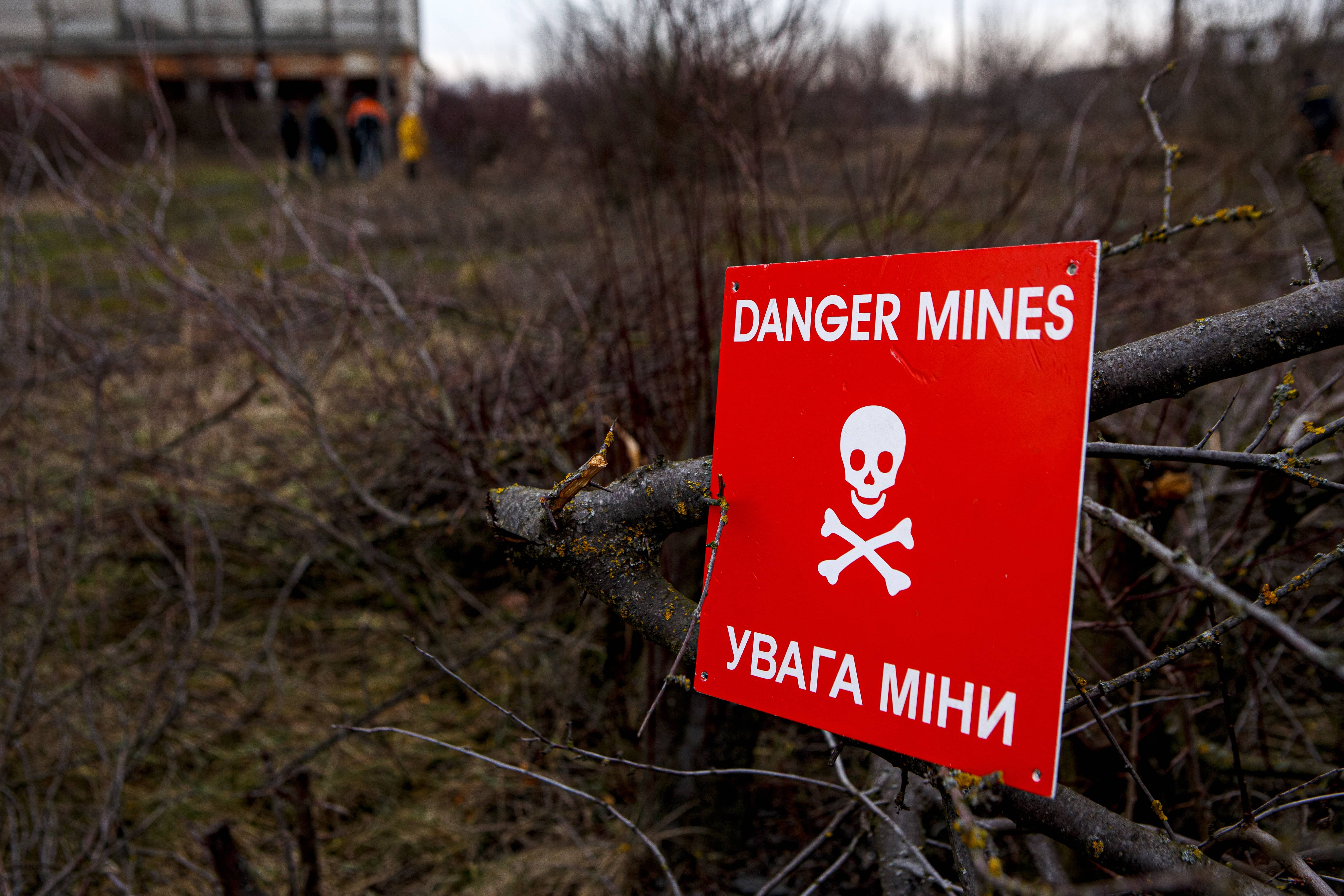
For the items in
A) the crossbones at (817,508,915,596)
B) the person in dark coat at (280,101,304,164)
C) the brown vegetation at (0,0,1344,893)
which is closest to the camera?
the crossbones at (817,508,915,596)

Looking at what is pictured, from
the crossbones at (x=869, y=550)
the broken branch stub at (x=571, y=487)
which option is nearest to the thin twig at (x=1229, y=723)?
the crossbones at (x=869, y=550)

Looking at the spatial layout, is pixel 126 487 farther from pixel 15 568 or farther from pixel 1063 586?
pixel 1063 586

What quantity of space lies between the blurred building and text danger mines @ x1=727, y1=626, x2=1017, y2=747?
21.7 metres

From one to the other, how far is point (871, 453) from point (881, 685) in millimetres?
295

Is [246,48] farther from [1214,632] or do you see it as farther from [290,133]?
[1214,632]

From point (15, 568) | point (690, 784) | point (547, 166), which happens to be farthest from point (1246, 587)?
point (547, 166)

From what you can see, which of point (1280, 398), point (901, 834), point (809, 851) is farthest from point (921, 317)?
point (809, 851)

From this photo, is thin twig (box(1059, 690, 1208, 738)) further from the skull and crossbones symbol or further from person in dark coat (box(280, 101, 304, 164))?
person in dark coat (box(280, 101, 304, 164))

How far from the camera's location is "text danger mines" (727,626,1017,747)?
889 millimetres

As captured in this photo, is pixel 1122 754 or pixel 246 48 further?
pixel 246 48

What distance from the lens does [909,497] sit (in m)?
0.98

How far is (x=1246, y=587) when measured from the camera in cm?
228

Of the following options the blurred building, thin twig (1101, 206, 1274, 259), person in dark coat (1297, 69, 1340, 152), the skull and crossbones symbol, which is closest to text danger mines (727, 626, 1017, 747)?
the skull and crossbones symbol

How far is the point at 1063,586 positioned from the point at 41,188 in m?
12.2
